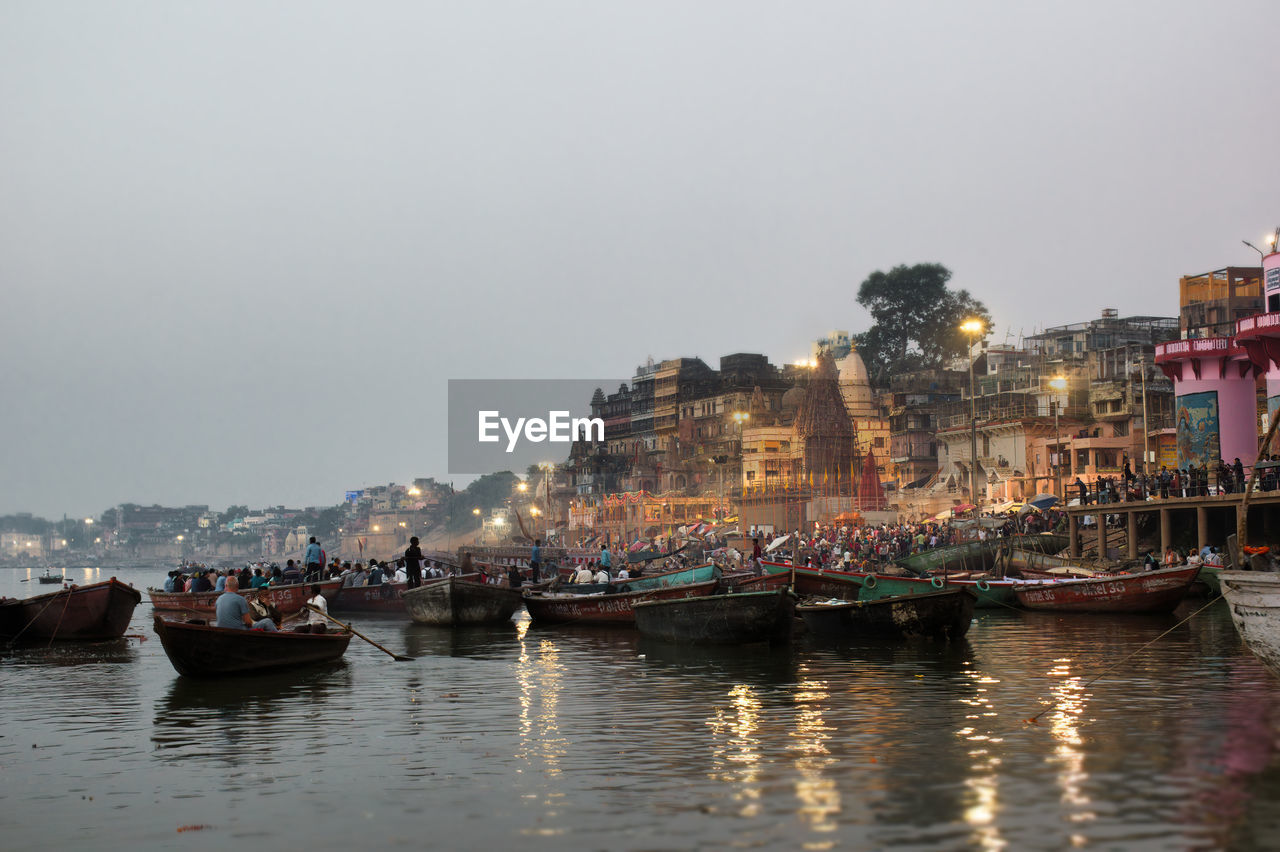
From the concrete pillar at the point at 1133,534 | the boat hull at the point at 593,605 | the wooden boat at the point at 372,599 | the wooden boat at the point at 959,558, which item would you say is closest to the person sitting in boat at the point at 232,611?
the boat hull at the point at 593,605

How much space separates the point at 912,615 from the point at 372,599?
Result: 23176 millimetres

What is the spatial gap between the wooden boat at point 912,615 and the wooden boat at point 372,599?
20.1 metres

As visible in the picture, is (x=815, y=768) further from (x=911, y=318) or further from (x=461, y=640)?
(x=911, y=318)

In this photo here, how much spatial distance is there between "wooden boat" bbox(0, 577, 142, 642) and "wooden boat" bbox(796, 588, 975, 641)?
16.7 m

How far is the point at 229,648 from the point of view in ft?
69.1

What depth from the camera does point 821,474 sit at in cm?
9388

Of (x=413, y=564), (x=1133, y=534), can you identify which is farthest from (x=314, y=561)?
(x=1133, y=534)

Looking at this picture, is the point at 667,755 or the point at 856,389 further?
the point at 856,389

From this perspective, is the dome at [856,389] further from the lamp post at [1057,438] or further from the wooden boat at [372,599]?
the wooden boat at [372,599]

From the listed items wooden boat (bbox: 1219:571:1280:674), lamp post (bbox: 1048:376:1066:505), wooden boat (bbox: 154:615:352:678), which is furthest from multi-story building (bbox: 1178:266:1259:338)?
wooden boat (bbox: 154:615:352:678)

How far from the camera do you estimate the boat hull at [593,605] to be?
30.8m

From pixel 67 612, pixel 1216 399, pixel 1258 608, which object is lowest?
pixel 67 612

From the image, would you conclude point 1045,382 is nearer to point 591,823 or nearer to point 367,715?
point 367,715

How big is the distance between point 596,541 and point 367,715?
8785cm
